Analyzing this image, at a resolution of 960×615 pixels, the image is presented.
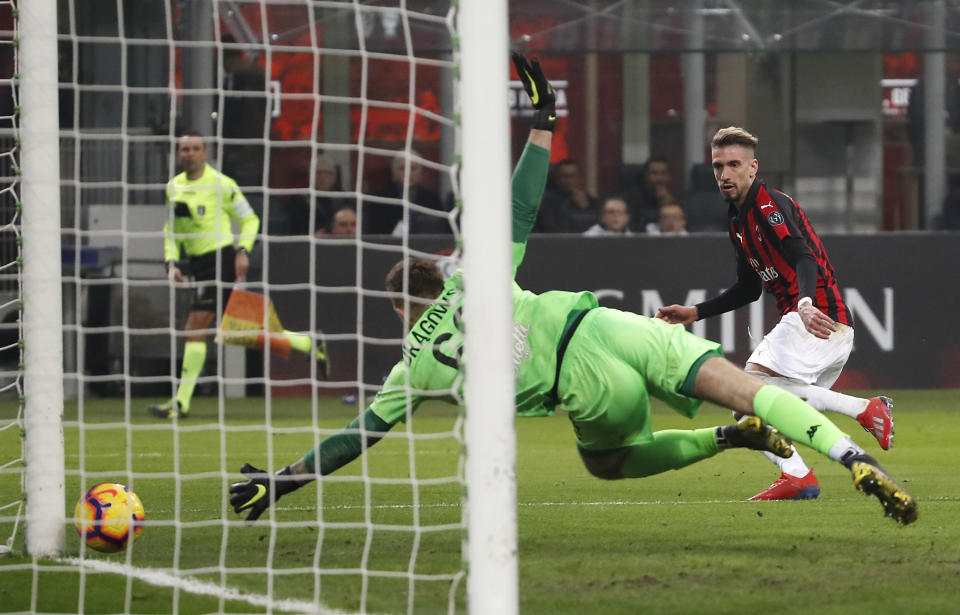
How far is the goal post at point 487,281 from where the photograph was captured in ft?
11.9

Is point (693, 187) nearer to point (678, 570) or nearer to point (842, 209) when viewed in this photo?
point (842, 209)

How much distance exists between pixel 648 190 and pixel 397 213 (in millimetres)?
2369

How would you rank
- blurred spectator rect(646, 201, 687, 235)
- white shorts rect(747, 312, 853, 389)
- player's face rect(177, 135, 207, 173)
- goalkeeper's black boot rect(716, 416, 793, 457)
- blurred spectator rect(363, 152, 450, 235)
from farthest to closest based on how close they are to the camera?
1. blurred spectator rect(646, 201, 687, 235)
2. blurred spectator rect(363, 152, 450, 235)
3. player's face rect(177, 135, 207, 173)
4. white shorts rect(747, 312, 853, 389)
5. goalkeeper's black boot rect(716, 416, 793, 457)

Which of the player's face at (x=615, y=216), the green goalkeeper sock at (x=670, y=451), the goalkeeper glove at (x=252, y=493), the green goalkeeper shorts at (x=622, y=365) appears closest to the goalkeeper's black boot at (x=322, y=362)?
the player's face at (x=615, y=216)

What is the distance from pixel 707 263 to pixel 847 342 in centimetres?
556

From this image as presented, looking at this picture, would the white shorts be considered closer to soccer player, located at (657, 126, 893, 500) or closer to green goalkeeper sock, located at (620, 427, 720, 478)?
soccer player, located at (657, 126, 893, 500)

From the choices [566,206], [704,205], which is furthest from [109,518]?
[704,205]

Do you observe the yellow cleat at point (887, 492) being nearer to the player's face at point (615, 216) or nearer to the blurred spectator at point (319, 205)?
the blurred spectator at point (319, 205)

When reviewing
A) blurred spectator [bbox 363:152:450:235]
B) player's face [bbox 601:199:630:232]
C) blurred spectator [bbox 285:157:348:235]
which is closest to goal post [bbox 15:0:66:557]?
blurred spectator [bbox 285:157:348:235]

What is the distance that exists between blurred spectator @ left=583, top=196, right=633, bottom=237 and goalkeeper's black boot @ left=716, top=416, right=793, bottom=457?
7.32m

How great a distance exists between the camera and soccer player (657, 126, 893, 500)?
6.28 m

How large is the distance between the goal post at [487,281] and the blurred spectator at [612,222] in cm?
891

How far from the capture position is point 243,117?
13.1 meters

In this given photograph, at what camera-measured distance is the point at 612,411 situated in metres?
4.91
